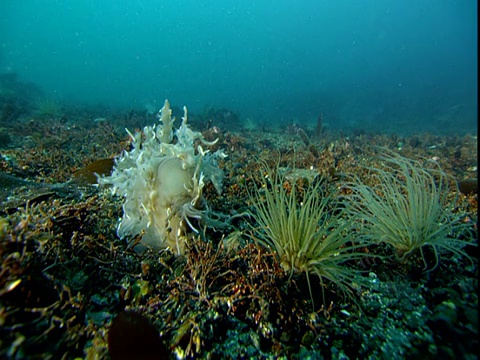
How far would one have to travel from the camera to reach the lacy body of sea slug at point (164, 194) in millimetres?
2713

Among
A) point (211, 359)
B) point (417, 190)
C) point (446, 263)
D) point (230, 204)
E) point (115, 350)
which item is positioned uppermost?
point (417, 190)

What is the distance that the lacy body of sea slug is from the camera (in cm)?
271

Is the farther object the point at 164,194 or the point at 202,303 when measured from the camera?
the point at 164,194

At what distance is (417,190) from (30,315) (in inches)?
149

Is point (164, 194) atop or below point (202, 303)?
atop

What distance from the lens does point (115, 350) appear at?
1.70 m

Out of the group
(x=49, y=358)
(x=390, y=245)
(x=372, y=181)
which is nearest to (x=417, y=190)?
(x=390, y=245)

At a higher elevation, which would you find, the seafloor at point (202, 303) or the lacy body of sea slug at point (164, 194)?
the lacy body of sea slug at point (164, 194)

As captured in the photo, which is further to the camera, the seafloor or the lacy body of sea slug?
the lacy body of sea slug

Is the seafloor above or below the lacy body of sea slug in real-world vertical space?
below

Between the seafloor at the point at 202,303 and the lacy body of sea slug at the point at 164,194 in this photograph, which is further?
the lacy body of sea slug at the point at 164,194

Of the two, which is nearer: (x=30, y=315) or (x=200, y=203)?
(x=30, y=315)

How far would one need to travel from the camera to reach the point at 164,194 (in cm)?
271

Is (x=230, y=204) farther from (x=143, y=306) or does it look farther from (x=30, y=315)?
(x=30, y=315)
